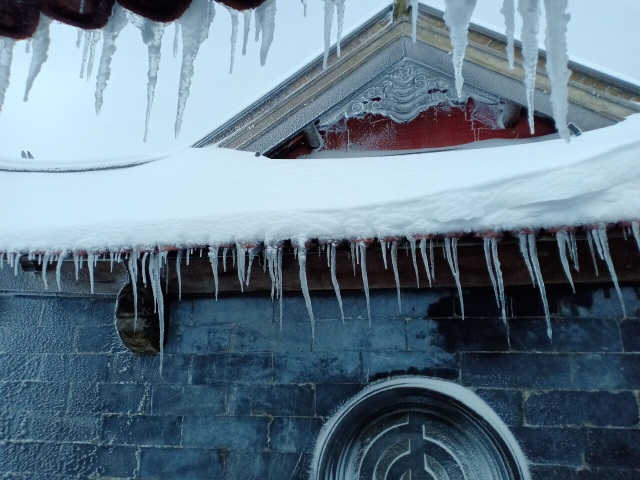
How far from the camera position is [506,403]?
10.1ft

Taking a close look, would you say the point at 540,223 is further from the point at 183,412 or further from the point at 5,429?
the point at 5,429

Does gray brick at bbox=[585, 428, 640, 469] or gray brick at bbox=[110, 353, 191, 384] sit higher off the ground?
gray brick at bbox=[110, 353, 191, 384]

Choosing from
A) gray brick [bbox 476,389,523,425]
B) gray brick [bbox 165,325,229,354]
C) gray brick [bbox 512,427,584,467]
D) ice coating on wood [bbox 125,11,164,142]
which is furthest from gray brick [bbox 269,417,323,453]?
ice coating on wood [bbox 125,11,164,142]

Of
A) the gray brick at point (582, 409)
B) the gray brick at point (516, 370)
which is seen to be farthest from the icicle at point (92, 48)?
the gray brick at point (582, 409)

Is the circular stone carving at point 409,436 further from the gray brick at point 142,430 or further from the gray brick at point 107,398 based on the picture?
the gray brick at point 107,398

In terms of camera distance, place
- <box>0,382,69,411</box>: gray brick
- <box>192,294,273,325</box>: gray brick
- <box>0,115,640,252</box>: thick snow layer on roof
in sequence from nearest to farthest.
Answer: <box>0,115,640,252</box>: thick snow layer on roof → <box>192,294,273,325</box>: gray brick → <box>0,382,69,411</box>: gray brick

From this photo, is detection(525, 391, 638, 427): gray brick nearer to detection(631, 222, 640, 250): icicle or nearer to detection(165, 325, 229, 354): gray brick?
detection(631, 222, 640, 250): icicle

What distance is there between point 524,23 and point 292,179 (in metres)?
2.46

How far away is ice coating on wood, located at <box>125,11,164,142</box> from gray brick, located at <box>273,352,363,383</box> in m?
2.23

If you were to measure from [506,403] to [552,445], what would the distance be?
0.36 m

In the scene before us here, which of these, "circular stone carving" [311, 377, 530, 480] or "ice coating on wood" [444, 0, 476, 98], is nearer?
"ice coating on wood" [444, 0, 476, 98]

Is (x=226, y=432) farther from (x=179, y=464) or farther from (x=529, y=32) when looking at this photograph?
(x=529, y=32)

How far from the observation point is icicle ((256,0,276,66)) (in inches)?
49.6

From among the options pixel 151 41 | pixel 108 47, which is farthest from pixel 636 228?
pixel 108 47
